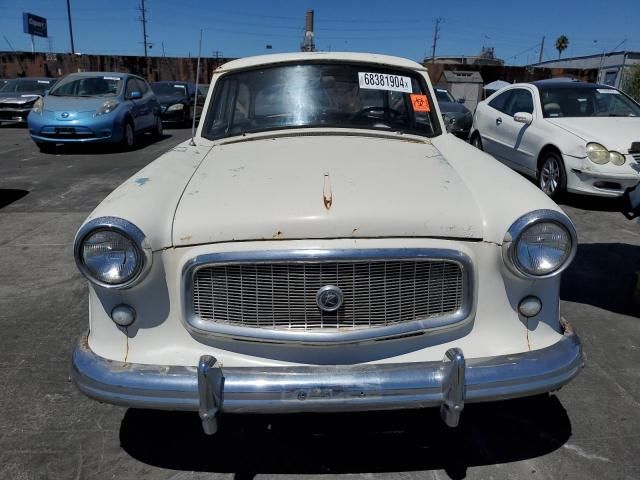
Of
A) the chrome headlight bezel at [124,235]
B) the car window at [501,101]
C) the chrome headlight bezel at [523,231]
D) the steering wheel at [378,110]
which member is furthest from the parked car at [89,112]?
the chrome headlight bezel at [523,231]

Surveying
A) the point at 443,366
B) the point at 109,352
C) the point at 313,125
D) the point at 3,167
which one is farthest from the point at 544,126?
the point at 3,167

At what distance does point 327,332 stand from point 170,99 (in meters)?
15.2

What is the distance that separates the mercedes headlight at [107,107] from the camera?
1001cm

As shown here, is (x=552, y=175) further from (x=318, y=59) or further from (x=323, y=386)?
(x=323, y=386)

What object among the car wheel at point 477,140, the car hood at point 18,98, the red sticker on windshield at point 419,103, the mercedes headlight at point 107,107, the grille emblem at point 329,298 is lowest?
the car hood at point 18,98

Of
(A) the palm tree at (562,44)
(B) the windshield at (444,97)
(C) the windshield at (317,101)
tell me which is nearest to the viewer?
(C) the windshield at (317,101)

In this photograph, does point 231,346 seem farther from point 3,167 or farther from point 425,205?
point 3,167

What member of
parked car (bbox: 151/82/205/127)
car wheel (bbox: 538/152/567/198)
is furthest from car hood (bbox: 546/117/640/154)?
parked car (bbox: 151/82/205/127)

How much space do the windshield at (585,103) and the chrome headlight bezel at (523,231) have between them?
5574 mm

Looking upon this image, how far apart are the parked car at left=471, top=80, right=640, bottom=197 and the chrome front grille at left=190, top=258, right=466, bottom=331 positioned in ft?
15.5

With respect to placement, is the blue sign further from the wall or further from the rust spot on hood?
the rust spot on hood

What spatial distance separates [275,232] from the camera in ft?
6.46

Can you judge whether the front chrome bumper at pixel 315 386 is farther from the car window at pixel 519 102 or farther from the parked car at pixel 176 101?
the parked car at pixel 176 101

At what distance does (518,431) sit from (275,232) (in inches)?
59.1
